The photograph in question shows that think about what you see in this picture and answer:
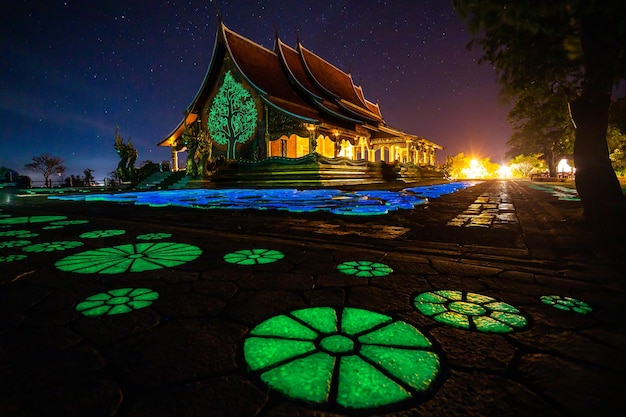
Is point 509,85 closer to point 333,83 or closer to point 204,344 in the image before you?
point 204,344

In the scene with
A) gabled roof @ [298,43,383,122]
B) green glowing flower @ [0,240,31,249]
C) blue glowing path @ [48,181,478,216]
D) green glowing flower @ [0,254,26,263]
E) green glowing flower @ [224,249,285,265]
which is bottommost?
green glowing flower @ [224,249,285,265]

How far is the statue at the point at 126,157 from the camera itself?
16922 millimetres

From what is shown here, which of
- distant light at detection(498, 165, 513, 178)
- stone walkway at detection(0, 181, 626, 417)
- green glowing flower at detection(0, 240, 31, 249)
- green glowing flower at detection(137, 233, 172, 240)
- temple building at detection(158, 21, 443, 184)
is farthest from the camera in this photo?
distant light at detection(498, 165, 513, 178)

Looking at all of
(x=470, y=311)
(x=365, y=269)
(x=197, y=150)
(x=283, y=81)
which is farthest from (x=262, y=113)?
(x=470, y=311)

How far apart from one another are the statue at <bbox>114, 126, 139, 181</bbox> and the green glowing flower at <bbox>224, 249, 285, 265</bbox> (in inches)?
703

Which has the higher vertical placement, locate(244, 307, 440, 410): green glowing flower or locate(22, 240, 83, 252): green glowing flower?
locate(22, 240, 83, 252): green glowing flower

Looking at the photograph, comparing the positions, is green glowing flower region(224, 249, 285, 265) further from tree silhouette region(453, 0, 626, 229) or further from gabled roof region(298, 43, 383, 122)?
gabled roof region(298, 43, 383, 122)

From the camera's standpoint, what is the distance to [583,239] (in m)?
2.83

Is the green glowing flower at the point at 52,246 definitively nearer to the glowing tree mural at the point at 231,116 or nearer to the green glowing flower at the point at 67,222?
the green glowing flower at the point at 67,222

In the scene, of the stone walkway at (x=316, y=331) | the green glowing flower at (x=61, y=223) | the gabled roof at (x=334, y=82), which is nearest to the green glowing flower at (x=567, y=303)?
the stone walkway at (x=316, y=331)

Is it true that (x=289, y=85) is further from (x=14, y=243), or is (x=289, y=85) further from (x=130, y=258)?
(x=130, y=258)

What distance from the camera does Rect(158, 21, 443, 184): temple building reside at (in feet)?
53.0

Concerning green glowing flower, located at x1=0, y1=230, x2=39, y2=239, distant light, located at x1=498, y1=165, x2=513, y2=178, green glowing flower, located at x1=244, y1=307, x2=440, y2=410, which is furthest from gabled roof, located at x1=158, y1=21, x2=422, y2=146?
distant light, located at x1=498, y1=165, x2=513, y2=178

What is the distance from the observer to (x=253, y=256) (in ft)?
8.18
